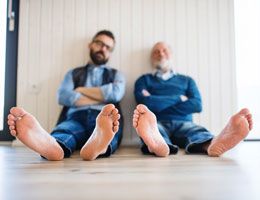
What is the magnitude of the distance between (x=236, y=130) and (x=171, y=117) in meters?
0.62

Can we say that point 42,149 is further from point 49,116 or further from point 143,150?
point 49,116

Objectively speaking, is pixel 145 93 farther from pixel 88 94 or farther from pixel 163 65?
pixel 88 94

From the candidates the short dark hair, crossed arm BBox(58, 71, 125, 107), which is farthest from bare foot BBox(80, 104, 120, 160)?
the short dark hair

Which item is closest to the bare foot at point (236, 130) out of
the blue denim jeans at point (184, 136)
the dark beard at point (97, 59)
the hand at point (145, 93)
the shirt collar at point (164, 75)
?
the blue denim jeans at point (184, 136)

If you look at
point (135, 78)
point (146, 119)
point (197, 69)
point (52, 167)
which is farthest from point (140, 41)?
point (52, 167)

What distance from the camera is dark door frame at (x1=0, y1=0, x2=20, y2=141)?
1913mm

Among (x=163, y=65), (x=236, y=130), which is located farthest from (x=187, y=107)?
(x=236, y=130)

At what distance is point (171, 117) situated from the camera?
163 centimetres

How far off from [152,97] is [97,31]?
27.8 inches

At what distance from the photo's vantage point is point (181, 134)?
1.46 metres

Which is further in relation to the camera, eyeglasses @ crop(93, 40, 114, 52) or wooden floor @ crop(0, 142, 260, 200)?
eyeglasses @ crop(93, 40, 114, 52)

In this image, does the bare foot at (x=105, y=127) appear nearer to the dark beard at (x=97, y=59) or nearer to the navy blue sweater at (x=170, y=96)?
the navy blue sweater at (x=170, y=96)

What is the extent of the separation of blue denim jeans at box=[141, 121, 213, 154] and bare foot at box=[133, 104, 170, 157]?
0.14 m

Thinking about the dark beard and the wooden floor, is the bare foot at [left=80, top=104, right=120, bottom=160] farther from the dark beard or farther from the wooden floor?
the dark beard
